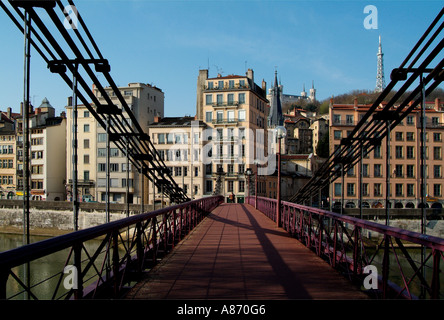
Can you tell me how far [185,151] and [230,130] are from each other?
730cm

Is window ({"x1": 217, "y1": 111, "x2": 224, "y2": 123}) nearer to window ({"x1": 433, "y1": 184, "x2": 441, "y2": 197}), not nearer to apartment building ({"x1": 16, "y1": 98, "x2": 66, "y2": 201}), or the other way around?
apartment building ({"x1": 16, "y1": 98, "x2": 66, "y2": 201})

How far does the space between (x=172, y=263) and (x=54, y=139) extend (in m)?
58.1

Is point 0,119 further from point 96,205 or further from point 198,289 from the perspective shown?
point 198,289

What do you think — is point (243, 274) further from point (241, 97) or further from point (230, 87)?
point (230, 87)

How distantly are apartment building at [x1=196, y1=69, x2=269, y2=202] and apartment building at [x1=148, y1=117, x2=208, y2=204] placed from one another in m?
1.44

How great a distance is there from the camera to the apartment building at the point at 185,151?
2345 inches

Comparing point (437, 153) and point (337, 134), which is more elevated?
point (337, 134)

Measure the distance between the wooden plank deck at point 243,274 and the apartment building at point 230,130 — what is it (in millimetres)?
48691

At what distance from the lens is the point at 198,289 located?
637cm

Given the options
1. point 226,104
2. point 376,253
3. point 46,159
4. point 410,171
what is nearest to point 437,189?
point 410,171

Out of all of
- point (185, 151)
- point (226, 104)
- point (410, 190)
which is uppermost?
point (226, 104)

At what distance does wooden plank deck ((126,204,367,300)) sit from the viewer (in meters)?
6.19

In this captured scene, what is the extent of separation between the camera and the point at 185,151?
197ft
